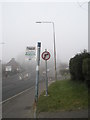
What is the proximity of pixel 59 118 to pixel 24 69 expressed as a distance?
76.8 meters

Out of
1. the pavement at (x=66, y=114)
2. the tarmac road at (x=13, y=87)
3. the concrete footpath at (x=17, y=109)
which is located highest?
the pavement at (x=66, y=114)

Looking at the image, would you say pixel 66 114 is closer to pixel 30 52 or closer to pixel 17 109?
pixel 17 109

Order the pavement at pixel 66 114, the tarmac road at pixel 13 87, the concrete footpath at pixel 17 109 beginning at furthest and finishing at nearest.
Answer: the tarmac road at pixel 13 87
the concrete footpath at pixel 17 109
the pavement at pixel 66 114

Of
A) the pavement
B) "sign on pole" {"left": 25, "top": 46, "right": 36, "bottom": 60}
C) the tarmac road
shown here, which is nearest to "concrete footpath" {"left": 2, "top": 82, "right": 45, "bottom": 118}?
the pavement

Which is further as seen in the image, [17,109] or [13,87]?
[13,87]

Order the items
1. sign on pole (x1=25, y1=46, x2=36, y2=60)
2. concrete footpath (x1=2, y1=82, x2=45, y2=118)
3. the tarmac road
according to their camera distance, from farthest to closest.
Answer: the tarmac road < sign on pole (x1=25, y1=46, x2=36, y2=60) < concrete footpath (x1=2, y1=82, x2=45, y2=118)

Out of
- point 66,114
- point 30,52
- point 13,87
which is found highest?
point 30,52

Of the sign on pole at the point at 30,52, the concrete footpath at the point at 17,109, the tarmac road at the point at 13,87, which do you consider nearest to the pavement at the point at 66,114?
the concrete footpath at the point at 17,109

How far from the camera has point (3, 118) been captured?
6.56 metres

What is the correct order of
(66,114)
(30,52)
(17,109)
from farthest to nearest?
(30,52) < (17,109) < (66,114)

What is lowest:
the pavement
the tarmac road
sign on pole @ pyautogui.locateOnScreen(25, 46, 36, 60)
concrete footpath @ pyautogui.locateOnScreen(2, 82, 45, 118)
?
the tarmac road

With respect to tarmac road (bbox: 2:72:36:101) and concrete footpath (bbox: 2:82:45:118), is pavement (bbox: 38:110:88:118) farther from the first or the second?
tarmac road (bbox: 2:72:36:101)

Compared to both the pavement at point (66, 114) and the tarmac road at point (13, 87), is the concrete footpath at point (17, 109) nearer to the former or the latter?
the pavement at point (66, 114)

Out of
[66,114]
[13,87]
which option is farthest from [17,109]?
[13,87]
